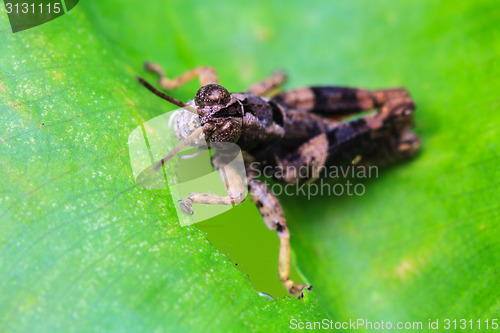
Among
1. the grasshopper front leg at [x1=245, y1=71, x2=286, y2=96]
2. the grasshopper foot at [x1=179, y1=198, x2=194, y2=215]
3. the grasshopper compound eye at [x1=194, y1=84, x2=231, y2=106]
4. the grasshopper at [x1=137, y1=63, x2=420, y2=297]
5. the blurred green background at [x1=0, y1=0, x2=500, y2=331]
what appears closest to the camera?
the blurred green background at [x1=0, y1=0, x2=500, y2=331]

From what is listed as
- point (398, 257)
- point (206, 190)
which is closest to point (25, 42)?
point (206, 190)

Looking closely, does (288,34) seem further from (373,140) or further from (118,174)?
(118,174)

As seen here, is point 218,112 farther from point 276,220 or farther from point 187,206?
point 276,220

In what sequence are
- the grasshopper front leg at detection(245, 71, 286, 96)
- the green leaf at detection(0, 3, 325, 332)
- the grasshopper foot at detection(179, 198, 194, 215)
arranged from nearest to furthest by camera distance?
the green leaf at detection(0, 3, 325, 332)
the grasshopper foot at detection(179, 198, 194, 215)
the grasshopper front leg at detection(245, 71, 286, 96)

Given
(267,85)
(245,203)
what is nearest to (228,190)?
(245,203)

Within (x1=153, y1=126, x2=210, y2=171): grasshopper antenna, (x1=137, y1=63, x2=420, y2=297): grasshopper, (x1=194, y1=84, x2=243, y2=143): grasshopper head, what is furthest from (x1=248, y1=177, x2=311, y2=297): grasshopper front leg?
(x1=153, y1=126, x2=210, y2=171): grasshopper antenna

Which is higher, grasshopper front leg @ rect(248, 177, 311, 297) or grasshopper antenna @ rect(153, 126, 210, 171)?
grasshopper antenna @ rect(153, 126, 210, 171)

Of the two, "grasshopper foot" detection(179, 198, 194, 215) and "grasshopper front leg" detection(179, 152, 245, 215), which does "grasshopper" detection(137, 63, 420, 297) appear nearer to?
"grasshopper front leg" detection(179, 152, 245, 215)
